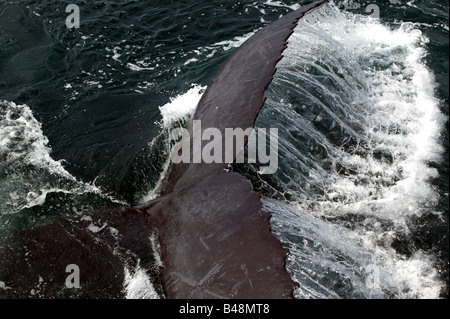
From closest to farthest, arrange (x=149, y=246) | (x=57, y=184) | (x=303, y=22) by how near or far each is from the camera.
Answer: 1. (x=149, y=246)
2. (x=57, y=184)
3. (x=303, y=22)

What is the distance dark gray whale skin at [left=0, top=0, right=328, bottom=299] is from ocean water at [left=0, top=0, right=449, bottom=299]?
375 millimetres

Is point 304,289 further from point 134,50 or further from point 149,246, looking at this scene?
point 134,50

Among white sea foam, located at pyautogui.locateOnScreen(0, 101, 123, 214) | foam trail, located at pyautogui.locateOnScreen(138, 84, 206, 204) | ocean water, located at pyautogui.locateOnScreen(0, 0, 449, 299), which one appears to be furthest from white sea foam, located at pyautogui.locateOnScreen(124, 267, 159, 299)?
foam trail, located at pyautogui.locateOnScreen(138, 84, 206, 204)

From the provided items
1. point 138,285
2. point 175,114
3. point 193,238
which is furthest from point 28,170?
point 193,238

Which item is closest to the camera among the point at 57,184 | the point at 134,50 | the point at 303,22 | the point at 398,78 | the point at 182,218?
the point at 182,218

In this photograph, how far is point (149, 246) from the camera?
421cm

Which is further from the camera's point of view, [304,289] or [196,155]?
[304,289]

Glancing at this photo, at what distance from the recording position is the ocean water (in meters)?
5.60

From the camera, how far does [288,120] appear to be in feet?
22.5

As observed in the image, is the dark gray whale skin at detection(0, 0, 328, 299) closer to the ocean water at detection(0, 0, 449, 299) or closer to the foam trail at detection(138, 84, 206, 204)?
the ocean water at detection(0, 0, 449, 299)

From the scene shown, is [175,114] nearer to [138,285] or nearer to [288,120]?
[288,120]

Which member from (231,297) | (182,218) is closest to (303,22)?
(182,218)

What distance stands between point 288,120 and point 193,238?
Result: 11.8ft
